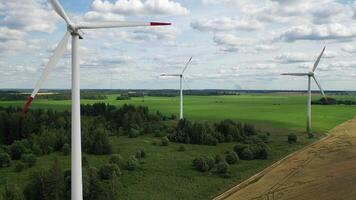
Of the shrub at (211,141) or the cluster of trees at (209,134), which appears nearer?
the shrub at (211,141)

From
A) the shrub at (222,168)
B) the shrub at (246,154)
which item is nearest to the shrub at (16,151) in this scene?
the shrub at (222,168)

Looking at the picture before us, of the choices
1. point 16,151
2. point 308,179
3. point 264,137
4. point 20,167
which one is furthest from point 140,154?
point 264,137

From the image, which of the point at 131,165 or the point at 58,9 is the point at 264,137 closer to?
the point at 131,165

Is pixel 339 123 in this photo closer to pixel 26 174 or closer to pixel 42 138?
pixel 42 138

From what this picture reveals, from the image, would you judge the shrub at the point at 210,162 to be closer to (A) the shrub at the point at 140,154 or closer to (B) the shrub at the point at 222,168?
(B) the shrub at the point at 222,168

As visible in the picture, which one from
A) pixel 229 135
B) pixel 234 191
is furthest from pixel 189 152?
pixel 234 191

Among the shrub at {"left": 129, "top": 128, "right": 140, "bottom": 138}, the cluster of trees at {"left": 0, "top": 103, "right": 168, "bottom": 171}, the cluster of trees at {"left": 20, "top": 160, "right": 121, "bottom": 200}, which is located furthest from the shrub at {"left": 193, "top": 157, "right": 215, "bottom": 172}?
the shrub at {"left": 129, "top": 128, "right": 140, "bottom": 138}

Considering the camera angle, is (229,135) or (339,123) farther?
(339,123)
